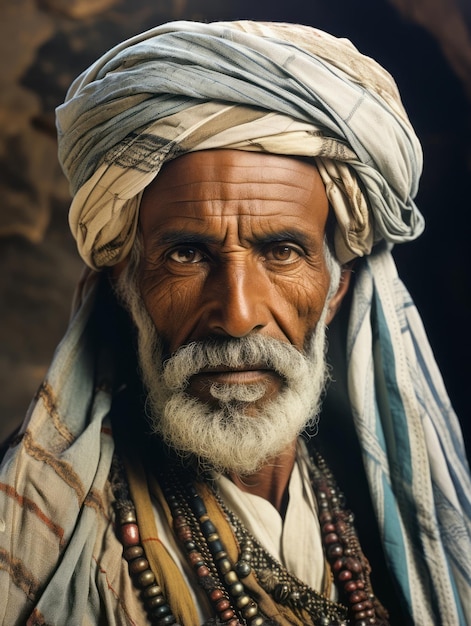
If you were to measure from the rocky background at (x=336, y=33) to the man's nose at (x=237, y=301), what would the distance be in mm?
371

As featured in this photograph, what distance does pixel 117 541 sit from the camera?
100cm

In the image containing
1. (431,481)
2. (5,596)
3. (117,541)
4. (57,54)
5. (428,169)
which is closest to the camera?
(5,596)

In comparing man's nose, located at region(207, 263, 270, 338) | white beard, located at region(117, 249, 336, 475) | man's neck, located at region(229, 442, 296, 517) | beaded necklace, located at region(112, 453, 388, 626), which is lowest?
beaded necklace, located at region(112, 453, 388, 626)

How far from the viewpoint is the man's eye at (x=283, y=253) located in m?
1.04

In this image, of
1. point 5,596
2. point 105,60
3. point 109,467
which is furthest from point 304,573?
point 105,60

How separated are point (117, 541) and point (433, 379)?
23.7 inches

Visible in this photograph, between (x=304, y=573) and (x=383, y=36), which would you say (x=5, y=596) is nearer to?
(x=304, y=573)

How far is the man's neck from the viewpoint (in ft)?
3.72

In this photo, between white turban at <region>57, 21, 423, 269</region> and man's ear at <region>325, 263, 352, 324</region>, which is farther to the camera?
man's ear at <region>325, 263, 352, 324</region>

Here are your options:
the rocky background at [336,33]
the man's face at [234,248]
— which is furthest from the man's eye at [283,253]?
the rocky background at [336,33]

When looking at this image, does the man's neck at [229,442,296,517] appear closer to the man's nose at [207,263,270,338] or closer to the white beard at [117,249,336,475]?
the white beard at [117,249,336,475]

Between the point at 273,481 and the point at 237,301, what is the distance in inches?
14.2

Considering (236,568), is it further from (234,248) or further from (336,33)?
(336,33)

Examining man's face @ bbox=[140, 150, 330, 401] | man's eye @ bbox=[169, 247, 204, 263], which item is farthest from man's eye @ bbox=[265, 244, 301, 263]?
man's eye @ bbox=[169, 247, 204, 263]
